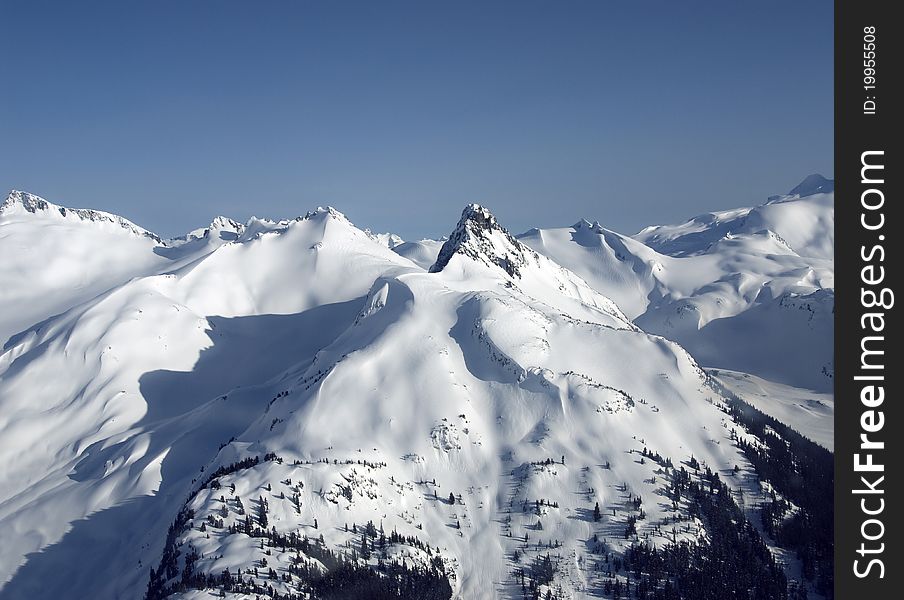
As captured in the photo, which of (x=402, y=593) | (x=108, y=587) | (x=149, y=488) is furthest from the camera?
(x=149, y=488)
